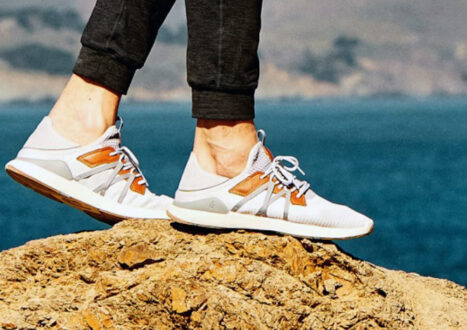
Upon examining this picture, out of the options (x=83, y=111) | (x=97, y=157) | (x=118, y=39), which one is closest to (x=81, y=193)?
(x=97, y=157)

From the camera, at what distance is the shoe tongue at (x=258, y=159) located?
153 inches

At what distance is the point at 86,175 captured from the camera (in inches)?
163

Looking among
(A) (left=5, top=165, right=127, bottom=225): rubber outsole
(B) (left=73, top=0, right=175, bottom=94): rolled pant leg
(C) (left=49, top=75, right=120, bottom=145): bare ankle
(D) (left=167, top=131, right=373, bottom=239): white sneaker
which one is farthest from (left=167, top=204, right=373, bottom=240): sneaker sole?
(B) (left=73, top=0, right=175, bottom=94): rolled pant leg

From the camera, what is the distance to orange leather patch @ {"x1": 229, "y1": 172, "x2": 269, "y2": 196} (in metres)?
3.90

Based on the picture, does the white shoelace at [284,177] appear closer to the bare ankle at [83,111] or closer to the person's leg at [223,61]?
the person's leg at [223,61]

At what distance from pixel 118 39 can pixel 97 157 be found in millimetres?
670

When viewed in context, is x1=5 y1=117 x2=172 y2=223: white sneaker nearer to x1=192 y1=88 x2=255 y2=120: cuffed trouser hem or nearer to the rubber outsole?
the rubber outsole

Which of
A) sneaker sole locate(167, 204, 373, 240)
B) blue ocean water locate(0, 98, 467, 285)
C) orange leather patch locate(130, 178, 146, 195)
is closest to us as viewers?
sneaker sole locate(167, 204, 373, 240)

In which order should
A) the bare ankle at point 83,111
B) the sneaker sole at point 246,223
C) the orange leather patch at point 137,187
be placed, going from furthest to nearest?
the orange leather patch at point 137,187
the bare ankle at point 83,111
the sneaker sole at point 246,223

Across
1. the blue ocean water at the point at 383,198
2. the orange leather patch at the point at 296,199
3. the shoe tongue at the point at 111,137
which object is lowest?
the shoe tongue at the point at 111,137

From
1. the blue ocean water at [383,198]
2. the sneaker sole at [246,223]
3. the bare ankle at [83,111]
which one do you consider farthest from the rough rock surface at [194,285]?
the blue ocean water at [383,198]

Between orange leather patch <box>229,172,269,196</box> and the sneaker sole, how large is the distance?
0.12m

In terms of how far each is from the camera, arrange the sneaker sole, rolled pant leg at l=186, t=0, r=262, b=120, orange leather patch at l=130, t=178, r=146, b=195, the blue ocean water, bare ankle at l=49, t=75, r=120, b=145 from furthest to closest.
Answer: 1. the blue ocean water
2. orange leather patch at l=130, t=178, r=146, b=195
3. bare ankle at l=49, t=75, r=120, b=145
4. the sneaker sole
5. rolled pant leg at l=186, t=0, r=262, b=120

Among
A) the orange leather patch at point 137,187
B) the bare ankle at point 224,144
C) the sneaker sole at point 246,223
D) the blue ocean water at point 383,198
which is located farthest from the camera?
the blue ocean water at point 383,198
